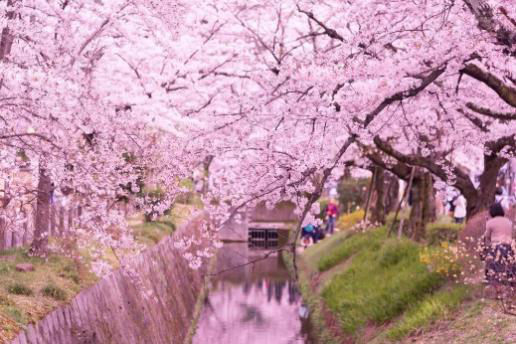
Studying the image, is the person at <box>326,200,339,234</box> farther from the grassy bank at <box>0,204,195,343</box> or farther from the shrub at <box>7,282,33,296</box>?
the shrub at <box>7,282,33,296</box>

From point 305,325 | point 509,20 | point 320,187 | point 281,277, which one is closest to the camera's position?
point 320,187

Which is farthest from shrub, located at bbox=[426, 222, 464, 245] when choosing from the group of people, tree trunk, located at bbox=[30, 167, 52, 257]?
the group of people

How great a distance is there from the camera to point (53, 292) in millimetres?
11453

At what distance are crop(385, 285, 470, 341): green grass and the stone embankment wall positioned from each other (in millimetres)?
4368

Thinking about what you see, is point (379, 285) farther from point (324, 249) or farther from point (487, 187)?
point (324, 249)

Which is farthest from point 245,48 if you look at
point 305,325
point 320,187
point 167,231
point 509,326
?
point 320,187

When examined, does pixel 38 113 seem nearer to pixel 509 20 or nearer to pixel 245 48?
pixel 509 20

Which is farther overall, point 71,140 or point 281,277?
point 281,277

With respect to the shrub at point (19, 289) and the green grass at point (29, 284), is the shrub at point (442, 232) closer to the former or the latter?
the green grass at point (29, 284)

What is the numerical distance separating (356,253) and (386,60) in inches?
514

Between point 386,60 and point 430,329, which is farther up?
point 386,60

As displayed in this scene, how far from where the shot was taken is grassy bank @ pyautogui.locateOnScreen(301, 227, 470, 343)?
14.1 m

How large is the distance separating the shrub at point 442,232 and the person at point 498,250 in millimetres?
5997

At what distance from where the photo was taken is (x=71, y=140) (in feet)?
39.5
